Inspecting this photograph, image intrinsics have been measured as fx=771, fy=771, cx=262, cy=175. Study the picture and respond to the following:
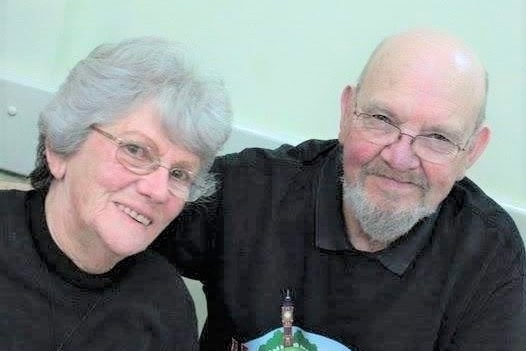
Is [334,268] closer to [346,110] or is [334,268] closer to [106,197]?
[346,110]

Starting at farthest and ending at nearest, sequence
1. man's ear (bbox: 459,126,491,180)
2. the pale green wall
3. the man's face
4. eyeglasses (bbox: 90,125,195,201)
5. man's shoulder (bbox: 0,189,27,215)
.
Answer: the pale green wall < man's ear (bbox: 459,126,491,180) < the man's face < man's shoulder (bbox: 0,189,27,215) < eyeglasses (bbox: 90,125,195,201)

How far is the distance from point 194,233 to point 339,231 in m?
0.34

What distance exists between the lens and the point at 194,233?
1.79m

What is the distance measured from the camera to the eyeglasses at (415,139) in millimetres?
1662

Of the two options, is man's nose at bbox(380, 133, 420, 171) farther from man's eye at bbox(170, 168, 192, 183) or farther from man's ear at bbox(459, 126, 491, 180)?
man's eye at bbox(170, 168, 192, 183)

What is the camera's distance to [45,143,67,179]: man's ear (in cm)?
150

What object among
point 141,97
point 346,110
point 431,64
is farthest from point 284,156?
point 141,97

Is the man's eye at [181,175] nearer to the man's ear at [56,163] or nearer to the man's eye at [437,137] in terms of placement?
the man's ear at [56,163]

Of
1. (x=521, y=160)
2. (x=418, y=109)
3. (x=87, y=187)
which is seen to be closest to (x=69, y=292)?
(x=87, y=187)

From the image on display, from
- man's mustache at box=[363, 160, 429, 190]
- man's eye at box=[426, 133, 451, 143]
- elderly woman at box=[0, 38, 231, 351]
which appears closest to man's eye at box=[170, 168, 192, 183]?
elderly woman at box=[0, 38, 231, 351]

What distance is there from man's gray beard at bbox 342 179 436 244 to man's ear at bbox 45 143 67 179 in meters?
0.63

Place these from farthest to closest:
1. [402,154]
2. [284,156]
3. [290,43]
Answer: [290,43] < [284,156] < [402,154]

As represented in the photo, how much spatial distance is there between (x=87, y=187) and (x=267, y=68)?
0.95 m

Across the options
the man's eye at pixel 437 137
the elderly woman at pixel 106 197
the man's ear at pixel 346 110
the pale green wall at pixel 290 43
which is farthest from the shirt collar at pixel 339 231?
the pale green wall at pixel 290 43
